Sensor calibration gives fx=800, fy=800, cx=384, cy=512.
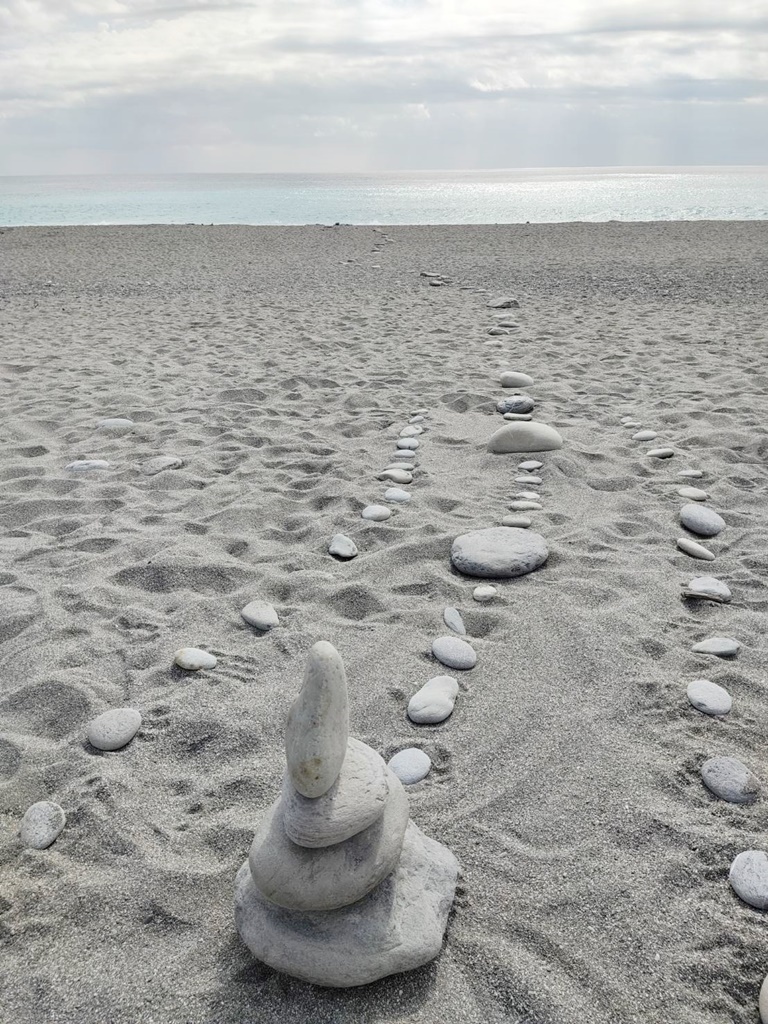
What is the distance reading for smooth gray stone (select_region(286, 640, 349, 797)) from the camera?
1.58 metres

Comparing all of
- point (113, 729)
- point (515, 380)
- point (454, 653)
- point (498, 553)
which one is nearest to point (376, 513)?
point (498, 553)

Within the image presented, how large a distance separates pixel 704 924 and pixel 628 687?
85 centimetres

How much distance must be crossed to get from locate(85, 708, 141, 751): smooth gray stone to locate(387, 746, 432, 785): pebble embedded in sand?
0.75 meters

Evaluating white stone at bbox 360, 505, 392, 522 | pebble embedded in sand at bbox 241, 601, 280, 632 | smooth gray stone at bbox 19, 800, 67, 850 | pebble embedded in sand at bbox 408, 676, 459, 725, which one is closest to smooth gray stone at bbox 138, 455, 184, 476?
white stone at bbox 360, 505, 392, 522

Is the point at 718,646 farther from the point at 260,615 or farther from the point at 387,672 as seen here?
the point at 260,615

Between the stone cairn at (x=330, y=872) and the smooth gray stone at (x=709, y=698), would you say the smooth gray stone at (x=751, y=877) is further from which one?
the stone cairn at (x=330, y=872)

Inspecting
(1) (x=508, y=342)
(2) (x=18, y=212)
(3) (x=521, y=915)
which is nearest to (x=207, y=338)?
(1) (x=508, y=342)

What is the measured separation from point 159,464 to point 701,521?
109 inches

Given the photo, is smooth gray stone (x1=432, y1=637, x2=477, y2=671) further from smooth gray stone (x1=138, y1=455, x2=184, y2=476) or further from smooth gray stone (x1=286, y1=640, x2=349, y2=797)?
smooth gray stone (x1=138, y1=455, x2=184, y2=476)

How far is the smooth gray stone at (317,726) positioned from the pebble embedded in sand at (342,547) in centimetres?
175

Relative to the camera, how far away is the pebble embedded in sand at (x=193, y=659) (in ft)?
8.54

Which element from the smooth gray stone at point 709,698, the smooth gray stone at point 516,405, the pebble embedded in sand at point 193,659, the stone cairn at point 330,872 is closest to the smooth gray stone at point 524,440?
the smooth gray stone at point 516,405

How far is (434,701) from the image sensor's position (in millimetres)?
2406

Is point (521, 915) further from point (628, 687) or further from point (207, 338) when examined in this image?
point (207, 338)
